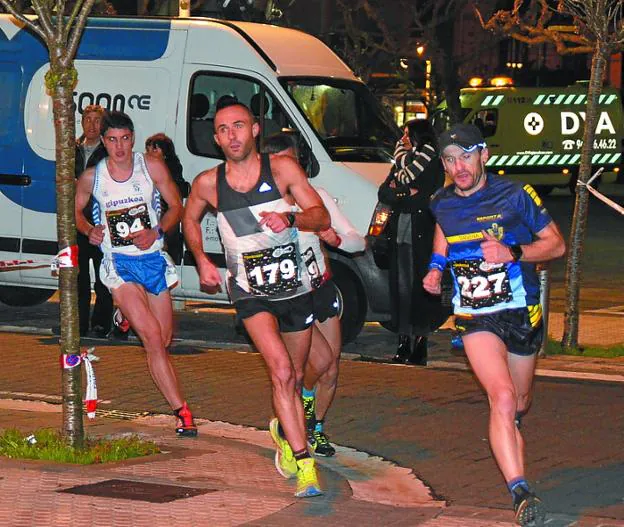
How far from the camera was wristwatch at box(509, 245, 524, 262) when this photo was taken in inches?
285

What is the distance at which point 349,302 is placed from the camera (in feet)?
43.8

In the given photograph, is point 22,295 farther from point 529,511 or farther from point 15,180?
point 529,511

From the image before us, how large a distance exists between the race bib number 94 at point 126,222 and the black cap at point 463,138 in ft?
9.28

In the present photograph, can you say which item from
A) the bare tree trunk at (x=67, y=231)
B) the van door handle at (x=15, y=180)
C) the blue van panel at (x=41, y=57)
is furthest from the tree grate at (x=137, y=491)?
the van door handle at (x=15, y=180)

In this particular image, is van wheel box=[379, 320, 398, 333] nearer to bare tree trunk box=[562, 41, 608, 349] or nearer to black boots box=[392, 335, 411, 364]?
black boots box=[392, 335, 411, 364]

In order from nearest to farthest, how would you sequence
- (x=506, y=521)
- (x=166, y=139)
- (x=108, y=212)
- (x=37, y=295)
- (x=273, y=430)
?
1. (x=506, y=521)
2. (x=273, y=430)
3. (x=108, y=212)
4. (x=166, y=139)
5. (x=37, y=295)

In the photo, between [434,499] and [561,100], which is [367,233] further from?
[561,100]

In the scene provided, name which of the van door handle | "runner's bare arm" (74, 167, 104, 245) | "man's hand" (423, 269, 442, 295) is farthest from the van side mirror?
"man's hand" (423, 269, 442, 295)

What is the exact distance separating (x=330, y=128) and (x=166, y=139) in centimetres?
155

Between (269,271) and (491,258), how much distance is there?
1.29m

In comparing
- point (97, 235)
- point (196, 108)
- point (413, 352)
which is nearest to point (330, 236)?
point (97, 235)

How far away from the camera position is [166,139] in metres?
13.2

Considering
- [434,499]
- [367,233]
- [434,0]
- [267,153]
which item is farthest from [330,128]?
Result: [434,0]

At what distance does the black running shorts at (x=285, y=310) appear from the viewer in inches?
313
